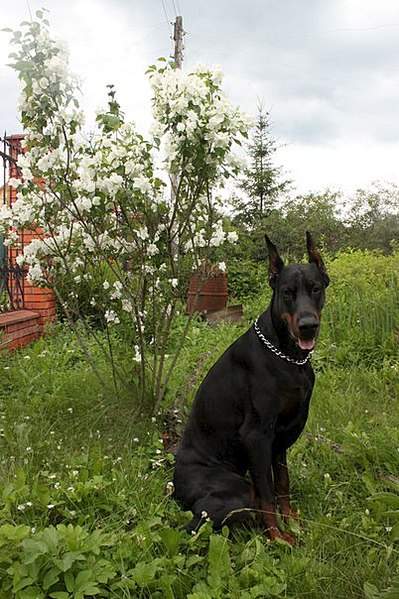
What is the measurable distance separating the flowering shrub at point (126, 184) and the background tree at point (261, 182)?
1543 cm

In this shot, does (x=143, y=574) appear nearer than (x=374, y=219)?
Yes

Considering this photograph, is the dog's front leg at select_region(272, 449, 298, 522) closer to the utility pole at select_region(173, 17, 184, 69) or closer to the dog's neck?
the dog's neck

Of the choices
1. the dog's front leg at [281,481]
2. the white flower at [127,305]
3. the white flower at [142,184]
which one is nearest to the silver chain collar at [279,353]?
the dog's front leg at [281,481]

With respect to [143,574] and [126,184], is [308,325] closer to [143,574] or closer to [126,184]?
[143,574]

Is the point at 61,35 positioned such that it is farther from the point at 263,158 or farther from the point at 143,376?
the point at 263,158

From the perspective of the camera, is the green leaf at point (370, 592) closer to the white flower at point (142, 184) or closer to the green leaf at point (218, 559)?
the green leaf at point (218, 559)

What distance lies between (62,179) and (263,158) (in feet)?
55.7

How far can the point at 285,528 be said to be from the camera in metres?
2.47

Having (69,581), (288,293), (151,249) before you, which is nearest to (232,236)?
(151,249)

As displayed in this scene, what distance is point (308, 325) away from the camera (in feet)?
7.74

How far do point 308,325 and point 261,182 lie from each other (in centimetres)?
1735

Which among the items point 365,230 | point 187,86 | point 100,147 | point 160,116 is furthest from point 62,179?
point 365,230

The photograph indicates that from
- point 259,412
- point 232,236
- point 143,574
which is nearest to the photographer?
point 143,574

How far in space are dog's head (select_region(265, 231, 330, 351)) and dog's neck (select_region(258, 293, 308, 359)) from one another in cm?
3
